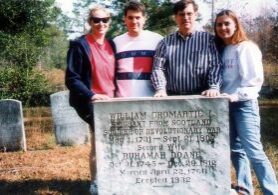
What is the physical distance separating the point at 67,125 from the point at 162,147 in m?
5.70

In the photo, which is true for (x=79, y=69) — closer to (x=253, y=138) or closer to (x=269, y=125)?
(x=253, y=138)

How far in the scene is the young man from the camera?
429 cm

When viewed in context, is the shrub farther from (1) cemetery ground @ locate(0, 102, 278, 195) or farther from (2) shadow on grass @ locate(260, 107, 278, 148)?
(2) shadow on grass @ locate(260, 107, 278, 148)

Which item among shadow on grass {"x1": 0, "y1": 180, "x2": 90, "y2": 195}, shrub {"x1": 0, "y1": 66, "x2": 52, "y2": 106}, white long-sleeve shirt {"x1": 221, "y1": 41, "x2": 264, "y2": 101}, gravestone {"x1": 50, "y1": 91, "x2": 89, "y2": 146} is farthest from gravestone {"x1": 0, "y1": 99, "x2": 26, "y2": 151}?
shrub {"x1": 0, "y1": 66, "x2": 52, "y2": 106}

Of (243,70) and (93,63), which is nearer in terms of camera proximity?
(243,70)

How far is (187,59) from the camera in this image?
4184 millimetres

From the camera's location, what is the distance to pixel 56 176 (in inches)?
265

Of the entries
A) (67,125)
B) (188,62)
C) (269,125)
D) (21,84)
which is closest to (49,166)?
(67,125)

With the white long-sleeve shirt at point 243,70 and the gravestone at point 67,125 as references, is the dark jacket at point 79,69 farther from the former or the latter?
the gravestone at point 67,125

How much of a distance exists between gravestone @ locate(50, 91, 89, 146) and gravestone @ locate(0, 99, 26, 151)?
0.77 meters

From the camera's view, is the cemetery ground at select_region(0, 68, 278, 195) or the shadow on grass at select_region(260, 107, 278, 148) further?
the shadow on grass at select_region(260, 107, 278, 148)

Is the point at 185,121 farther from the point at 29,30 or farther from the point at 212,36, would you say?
the point at 29,30

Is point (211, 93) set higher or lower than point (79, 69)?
lower

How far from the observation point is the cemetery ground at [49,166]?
20.1 ft
